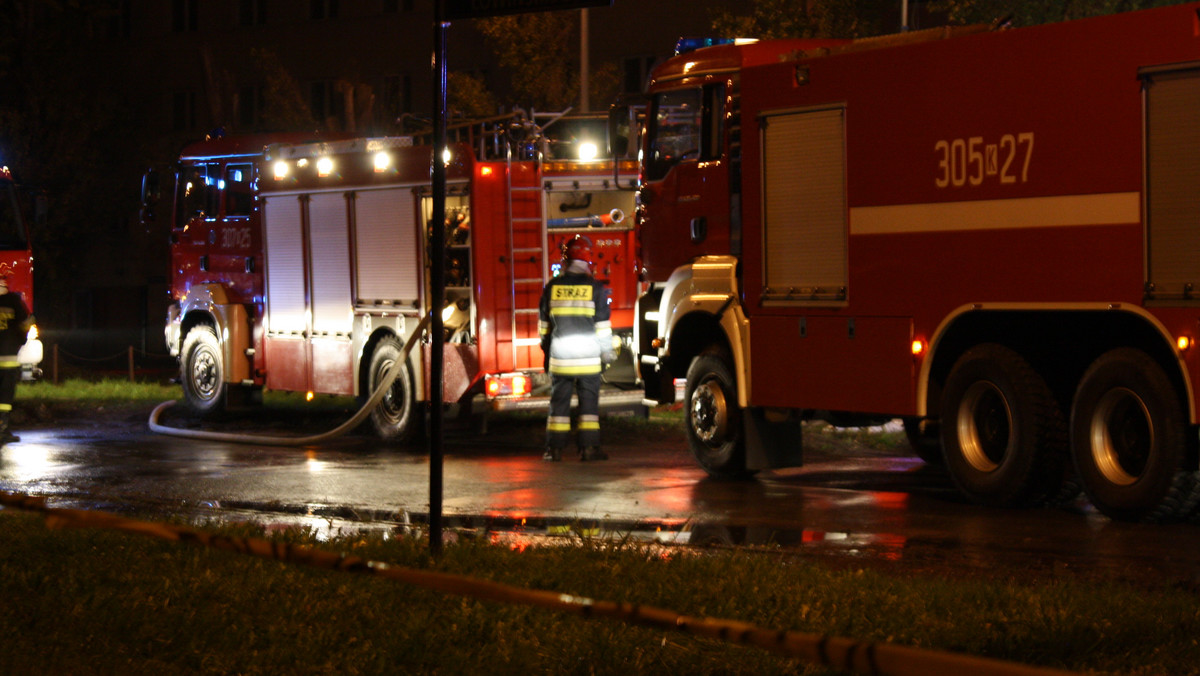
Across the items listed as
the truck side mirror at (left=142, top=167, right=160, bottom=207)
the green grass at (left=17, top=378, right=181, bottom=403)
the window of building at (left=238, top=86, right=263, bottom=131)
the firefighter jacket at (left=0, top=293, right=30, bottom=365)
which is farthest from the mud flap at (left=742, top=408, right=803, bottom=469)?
the window of building at (left=238, top=86, right=263, bottom=131)

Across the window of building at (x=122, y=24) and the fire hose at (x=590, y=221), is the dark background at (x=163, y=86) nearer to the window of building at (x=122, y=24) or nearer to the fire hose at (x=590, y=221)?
the window of building at (x=122, y=24)

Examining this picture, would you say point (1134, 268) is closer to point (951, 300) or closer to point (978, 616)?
point (951, 300)

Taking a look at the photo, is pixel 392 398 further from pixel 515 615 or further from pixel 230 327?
pixel 515 615

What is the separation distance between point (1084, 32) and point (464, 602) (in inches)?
204

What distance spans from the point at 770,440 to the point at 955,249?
2.51 m

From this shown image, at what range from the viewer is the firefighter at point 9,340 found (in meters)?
15.2

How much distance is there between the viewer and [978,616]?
6.09 meters

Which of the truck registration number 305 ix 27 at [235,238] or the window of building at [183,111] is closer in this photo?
the truck registration number 305 ix 27 at [235,238]

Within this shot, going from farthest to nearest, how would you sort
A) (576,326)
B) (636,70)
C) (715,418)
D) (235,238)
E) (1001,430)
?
(636,70) → (235,238) → (576,326) → (715,418) → (1001,430)

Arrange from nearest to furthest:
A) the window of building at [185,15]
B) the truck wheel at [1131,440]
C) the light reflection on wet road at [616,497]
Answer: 1. the light reflection on wet road at [616,497]
2. the truck wheel at [1131,440]
3. the window of building at [185,15]

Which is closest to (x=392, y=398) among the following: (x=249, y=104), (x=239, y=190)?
(x=239, y=190)

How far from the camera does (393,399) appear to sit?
50.1 ft

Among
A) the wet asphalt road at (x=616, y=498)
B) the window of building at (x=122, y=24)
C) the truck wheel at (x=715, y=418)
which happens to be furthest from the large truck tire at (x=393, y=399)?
the window of building at (x=122, y=24)

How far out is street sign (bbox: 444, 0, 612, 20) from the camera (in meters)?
6.50
